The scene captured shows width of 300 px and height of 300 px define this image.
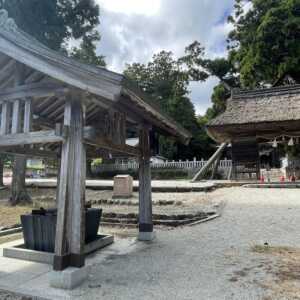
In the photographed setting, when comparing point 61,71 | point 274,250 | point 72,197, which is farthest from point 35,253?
point 274,250

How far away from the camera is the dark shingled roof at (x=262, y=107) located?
14.2m

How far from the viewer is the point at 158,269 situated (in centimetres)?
404

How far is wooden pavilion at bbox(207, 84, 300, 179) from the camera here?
1420 centimetres

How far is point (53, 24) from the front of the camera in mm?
13625

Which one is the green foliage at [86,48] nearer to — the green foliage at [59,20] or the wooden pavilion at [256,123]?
the green foliage at [59,20]

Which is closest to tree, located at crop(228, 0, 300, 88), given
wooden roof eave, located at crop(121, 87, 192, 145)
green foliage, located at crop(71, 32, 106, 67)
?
green foliage, located at crop(71, 32, 106, 67)

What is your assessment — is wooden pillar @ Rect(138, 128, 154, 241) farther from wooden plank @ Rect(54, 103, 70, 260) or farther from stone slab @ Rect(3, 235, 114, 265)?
wooden plank @ Rect(54, 103, 70, 260)

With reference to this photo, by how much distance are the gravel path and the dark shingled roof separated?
767 cm

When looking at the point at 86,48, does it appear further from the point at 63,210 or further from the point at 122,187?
the point at 63,210

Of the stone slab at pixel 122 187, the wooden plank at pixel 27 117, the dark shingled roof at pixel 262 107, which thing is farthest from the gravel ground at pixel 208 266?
the dark shingled roof at pixel 262 107

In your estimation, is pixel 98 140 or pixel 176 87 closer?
pixel 98 140

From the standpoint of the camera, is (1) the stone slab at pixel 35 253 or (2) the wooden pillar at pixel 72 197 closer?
(2) the wooden pillar at pixel 72 197

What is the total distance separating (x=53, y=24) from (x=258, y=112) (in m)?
11.5

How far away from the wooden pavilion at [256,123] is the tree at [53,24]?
28.0 feet
